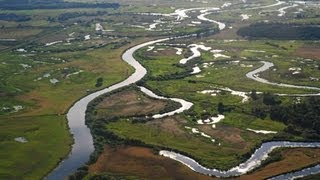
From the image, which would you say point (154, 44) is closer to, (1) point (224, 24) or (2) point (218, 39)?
(2) point (218, 39)

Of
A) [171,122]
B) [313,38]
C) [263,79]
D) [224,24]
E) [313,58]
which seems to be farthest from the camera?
[224,24]

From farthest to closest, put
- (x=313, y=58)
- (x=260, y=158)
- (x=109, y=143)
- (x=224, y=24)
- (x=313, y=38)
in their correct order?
(x=224, y=24), (x=313, y=38), (x=313, y=58), (x=109, y=143), (x=260, y=158)

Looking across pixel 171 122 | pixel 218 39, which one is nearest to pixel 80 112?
pixel 171 122

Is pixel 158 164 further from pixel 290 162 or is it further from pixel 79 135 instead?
pixel 290 162

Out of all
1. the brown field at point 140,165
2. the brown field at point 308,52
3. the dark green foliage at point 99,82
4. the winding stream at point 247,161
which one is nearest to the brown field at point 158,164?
the brown field at point 140,165

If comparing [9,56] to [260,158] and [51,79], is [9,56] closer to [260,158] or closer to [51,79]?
[51,79]

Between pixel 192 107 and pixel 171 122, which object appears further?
pixel 192 107

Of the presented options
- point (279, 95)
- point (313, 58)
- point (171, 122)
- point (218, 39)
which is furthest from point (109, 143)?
point (218, 39)

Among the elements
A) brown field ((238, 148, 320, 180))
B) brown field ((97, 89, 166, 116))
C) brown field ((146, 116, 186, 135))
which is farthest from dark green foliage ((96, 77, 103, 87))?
brown field ((238, 148, 320, 180))
